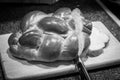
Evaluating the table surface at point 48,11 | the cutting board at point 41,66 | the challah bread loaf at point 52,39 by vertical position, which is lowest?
the cutting board at point 41,66

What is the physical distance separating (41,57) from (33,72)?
6 cm

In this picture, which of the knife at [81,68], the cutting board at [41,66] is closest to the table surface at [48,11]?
the cutting board at [41,66]

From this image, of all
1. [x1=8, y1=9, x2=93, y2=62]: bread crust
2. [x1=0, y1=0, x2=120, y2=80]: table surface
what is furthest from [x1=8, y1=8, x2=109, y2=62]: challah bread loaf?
[x1=0, y1=0, x2=120, y2=80]: table surface

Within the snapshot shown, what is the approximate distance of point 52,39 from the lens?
0.75 metres

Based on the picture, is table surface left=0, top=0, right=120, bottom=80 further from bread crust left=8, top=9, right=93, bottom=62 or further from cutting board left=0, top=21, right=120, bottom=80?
bread crust left=8, top=9, right=93, bottom=62

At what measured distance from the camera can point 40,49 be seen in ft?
2.43

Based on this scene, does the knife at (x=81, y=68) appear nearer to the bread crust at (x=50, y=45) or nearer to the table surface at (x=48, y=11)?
the bread crust at (x=50, y=45)

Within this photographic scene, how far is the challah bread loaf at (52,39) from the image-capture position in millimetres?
739

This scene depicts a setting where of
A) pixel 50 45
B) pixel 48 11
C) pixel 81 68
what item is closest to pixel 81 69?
pixel 81 68

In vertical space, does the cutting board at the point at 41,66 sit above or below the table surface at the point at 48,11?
below

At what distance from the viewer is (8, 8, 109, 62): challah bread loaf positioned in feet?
2.43

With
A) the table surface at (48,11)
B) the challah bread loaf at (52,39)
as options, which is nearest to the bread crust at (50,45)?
the challah bread loaf at (52,39)

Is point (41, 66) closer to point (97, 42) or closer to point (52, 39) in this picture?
point (52, 39)

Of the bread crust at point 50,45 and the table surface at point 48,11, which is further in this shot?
the table surface at point 48,11
